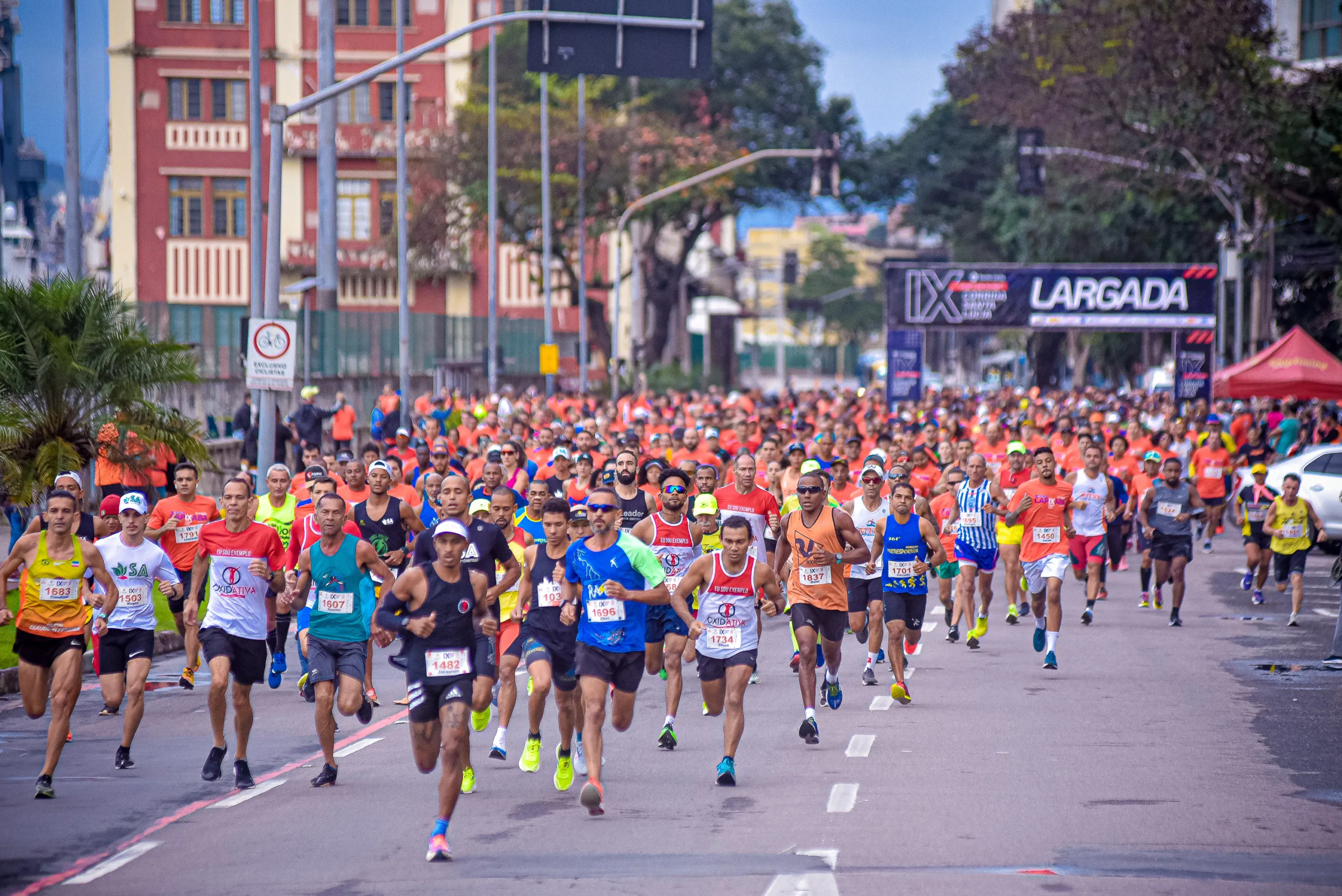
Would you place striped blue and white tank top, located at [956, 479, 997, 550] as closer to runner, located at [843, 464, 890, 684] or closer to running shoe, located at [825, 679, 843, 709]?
runner, located at [843, 464, 890, 684]

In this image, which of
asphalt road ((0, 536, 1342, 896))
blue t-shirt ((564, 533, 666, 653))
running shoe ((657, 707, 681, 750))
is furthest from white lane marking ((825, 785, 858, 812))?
running shoe ((657, 707, 681, 750))

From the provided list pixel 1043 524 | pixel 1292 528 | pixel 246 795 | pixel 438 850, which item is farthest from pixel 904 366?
pixel 438 850

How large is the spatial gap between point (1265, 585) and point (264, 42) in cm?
3991

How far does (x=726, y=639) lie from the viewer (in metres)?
10.6

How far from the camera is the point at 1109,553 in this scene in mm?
22062

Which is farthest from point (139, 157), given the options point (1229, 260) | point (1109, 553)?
point (1109, 553)

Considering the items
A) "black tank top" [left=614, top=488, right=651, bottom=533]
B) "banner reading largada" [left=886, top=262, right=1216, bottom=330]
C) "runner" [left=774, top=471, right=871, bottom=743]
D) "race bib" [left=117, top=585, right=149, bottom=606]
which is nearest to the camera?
"race bib" [left=117, top=585, right=149, bottom=606]

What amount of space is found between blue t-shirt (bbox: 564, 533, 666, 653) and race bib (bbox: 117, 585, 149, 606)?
2937 millimetres

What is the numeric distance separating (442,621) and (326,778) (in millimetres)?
2026

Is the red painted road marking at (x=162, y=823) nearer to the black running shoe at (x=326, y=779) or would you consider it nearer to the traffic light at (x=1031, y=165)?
the black running shoe at (x=326, y=779)

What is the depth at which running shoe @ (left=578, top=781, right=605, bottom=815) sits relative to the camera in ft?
30.3

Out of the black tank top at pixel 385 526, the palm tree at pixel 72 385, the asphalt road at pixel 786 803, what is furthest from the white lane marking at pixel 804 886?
the palm tree at pixel 72 385

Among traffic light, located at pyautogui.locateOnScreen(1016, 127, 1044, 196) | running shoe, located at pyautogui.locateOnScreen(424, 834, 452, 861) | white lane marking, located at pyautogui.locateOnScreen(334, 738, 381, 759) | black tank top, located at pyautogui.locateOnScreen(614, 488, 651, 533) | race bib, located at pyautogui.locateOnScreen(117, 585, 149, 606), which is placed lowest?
white lane marking, located at pyautogui.locateOnScreen(334, 738, 381, 759)

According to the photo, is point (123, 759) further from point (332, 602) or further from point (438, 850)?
point (438, 850)
